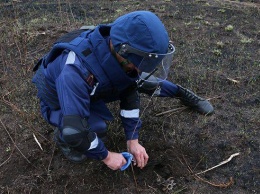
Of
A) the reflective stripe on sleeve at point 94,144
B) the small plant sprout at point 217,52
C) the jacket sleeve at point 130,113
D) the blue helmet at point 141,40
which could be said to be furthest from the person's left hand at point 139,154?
the small plant sprout at point 217,52

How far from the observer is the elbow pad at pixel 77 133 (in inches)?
87.0

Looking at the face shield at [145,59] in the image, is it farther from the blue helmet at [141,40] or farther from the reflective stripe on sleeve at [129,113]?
the reflective stripe on sleeve at [129,113]

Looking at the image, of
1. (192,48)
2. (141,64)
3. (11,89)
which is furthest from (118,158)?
(192,48)

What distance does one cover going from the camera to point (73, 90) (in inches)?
87.3

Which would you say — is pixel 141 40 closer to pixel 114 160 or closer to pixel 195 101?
pixel 114 160

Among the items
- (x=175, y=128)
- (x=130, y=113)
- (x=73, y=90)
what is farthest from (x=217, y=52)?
(x=73, y=90)

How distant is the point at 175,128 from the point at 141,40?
4.53ft

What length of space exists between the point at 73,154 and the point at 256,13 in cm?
449

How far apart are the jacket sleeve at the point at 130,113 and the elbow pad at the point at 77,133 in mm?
532

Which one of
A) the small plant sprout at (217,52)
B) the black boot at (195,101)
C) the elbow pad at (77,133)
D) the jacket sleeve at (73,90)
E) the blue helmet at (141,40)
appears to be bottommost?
the small plant sprout at (217,52)

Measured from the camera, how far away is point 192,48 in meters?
4.74

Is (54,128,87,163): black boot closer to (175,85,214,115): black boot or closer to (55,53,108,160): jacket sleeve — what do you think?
(55,53,108,160): jacket sleeve

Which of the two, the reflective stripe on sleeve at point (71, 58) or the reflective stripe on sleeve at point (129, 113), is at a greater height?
the reflective stripe on sleeve at point (71, 58)

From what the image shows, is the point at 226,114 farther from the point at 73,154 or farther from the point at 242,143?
the point at 73,154
